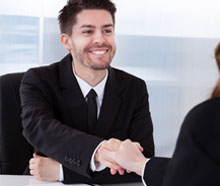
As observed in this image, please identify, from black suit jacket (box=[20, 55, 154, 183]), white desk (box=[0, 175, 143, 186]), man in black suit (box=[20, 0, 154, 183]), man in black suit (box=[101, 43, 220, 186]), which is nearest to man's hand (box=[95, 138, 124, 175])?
man in black suit (box=[20, 0, 154, 183])

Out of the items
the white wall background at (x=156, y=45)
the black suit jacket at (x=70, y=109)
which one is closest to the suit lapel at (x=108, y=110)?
the black suit jacket at (x=70, y=109)

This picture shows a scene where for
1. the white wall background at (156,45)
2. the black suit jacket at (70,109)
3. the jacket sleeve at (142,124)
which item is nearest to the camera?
the black suit jacket at (70,109)

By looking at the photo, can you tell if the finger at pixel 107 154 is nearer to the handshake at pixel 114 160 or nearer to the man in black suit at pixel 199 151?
the handshake at pixel 114 160

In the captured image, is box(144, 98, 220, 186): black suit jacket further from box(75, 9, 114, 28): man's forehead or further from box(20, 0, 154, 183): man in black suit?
box(75, 9, 114, 28): man's forehead

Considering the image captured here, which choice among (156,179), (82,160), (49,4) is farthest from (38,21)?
(156,179)

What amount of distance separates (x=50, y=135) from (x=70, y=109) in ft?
0.92

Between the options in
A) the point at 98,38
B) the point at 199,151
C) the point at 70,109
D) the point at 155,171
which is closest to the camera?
the point at 199,151

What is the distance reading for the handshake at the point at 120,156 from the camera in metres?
1.42

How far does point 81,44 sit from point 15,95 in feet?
1.43

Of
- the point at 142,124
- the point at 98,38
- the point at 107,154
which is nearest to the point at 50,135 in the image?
the point at 107,154

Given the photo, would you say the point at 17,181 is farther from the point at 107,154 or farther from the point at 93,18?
the point at 93,18

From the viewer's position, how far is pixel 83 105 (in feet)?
5.99

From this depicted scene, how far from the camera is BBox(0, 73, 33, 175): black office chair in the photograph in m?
1.93

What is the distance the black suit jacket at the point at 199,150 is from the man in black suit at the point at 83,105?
585 millimetres
